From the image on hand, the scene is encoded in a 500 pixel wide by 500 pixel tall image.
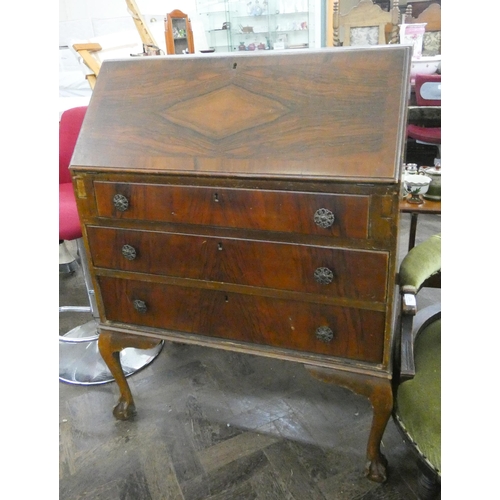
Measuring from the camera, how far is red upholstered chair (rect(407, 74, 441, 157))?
11.6 ft

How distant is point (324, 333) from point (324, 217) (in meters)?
0.35

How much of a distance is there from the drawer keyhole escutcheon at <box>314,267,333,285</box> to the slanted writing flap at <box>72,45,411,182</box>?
245 millimetres

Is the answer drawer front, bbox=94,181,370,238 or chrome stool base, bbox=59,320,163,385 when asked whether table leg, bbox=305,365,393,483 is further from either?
chrome stool base, bbox=59,320,163,385

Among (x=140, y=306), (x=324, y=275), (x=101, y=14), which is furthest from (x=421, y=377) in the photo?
(x=101, y=14)

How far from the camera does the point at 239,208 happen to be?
112 centimetres

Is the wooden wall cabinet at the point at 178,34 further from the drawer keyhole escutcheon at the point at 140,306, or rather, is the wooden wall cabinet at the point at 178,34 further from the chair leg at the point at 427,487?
the chair leg at the point at 427,487

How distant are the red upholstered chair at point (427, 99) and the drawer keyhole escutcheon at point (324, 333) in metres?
2.96

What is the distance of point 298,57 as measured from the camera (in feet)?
3.62

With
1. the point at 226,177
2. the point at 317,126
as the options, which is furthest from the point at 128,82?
the point at 317,126

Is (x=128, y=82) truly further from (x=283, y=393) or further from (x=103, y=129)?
(x=283, y=393)

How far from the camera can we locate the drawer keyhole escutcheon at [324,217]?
3.35ft

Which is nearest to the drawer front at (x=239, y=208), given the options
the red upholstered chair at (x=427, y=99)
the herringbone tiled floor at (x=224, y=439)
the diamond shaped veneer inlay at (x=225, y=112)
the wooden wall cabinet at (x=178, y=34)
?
the diamond shaped veneer inlay at (x=225, y=112)

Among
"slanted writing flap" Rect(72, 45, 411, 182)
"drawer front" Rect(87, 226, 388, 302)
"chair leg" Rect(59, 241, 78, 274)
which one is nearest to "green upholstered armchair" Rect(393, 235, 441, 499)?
"drawer front" Rect(87, 226, 388, 302)

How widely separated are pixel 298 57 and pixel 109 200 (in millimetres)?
668
